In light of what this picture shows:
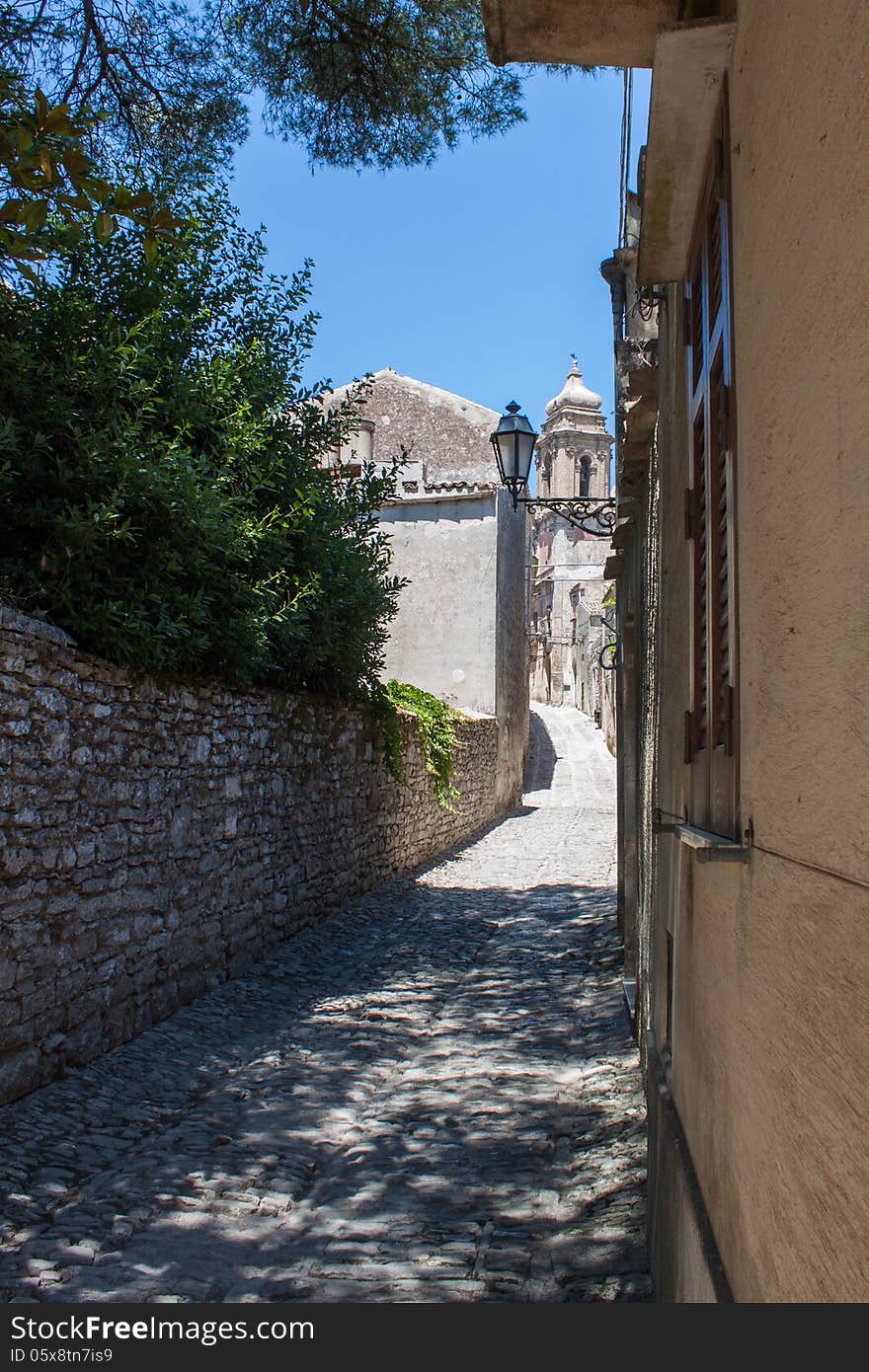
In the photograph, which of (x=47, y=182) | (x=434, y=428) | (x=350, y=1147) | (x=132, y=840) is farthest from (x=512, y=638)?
(x=47, y=182)

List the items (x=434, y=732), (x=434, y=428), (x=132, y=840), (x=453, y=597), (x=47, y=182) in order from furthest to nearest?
(x=434, y=428) → (x=453, y=597) → (x=434, y=732) → (x=132, y=840) → (x=47, y=182)

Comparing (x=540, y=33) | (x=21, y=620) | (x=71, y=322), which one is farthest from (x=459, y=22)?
(x=21, y=620)

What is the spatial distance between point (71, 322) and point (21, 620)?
97.1 inches

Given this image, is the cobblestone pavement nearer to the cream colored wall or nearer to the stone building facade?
the cream colored wall

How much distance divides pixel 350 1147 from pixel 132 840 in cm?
228

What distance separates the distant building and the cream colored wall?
18.7 metres

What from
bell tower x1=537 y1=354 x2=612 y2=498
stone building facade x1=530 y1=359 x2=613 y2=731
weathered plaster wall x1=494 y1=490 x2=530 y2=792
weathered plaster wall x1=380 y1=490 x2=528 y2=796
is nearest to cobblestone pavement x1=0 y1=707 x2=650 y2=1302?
weathered plaster wall x1=380 y1=490 x2=528 y2=796

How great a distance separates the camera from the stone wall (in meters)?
5.14

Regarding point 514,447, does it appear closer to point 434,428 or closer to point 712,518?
point 712,518

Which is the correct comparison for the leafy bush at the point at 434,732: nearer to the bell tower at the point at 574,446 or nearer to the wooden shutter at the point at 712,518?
the wooden shutter at the point at 712,518

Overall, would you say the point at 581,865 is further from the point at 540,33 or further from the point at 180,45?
the point at 540,33

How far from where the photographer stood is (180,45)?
8492 mm

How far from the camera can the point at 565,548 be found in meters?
66.7

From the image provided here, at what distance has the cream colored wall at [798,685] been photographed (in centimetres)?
140
